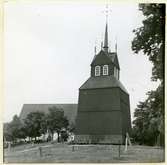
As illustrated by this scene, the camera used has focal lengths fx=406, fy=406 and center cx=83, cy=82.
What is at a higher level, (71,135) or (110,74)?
(110,74)

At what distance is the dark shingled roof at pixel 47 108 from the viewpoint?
1.60m

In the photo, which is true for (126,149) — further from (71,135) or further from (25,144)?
(25,144)

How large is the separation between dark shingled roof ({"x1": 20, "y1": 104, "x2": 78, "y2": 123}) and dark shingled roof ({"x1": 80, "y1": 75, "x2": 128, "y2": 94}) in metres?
0.10

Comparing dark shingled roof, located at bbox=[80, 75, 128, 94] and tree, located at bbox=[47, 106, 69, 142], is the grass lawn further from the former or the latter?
dark shingled roof, located at bbox=[80, 75, 128, 94]

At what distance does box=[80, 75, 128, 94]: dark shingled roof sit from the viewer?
64.6 inches

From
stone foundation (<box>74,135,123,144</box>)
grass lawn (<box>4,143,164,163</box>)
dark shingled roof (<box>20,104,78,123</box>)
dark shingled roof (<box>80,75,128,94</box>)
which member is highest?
dark shingled roof (<box>80,75,128,94</box>)

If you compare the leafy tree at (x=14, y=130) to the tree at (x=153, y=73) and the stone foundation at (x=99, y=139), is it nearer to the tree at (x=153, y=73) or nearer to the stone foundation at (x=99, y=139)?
the stone foundation at (x=99, y=139)

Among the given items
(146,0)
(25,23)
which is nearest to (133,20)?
(146,0)

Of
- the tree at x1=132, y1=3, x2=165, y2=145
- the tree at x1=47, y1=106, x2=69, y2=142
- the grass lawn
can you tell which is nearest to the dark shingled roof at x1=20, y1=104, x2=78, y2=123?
the tree at x1=47, y1=106, x2=69, y2=142

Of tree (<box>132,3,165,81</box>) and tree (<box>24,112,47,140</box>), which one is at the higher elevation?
tree (<box>132,3,165,81</box>)

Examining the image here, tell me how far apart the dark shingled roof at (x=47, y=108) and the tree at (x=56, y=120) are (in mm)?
14

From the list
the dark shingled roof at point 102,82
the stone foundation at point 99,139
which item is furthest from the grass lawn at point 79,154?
the dark shingled roof at point 102,82

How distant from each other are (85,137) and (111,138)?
11 centimetres

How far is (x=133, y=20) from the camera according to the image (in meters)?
1.66
